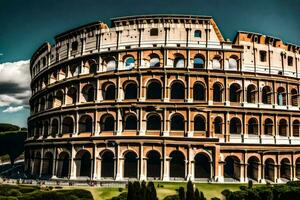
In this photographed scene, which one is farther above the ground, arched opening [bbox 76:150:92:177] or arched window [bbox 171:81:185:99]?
arched window [bbox 171:81:185:99]

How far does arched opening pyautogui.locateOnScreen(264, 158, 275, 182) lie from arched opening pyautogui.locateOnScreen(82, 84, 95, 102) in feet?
73.3

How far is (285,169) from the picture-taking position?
31.4 m

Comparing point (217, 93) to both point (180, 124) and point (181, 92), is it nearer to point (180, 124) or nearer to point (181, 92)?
point (181, 92)

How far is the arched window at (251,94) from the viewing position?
3103cm

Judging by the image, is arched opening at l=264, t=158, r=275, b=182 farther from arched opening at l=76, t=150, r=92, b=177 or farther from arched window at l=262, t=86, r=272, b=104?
arched opening at l=76, t=150, r=92, b=177

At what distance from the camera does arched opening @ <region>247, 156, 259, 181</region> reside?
29.7 m

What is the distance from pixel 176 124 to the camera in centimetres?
3042

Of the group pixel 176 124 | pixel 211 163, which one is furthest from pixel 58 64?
pixel 211 163

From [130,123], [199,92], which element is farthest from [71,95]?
[199,92]

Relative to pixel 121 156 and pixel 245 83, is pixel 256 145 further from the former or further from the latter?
pixel 121 156

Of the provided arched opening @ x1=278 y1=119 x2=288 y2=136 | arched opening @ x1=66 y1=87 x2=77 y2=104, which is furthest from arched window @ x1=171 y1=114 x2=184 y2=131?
arched opening @ x1=66 y1=87 x2=77 y2=104

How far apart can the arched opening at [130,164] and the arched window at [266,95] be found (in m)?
17.2

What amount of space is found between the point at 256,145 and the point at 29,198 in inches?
911

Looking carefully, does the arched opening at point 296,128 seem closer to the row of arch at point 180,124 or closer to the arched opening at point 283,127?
the row of arch at point 180,124
